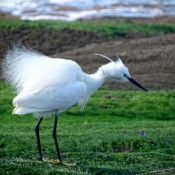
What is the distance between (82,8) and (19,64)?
34.4 m

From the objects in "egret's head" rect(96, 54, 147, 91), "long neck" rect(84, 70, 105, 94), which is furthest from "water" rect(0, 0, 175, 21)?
"egret's head" rect(96, 54, 147, 91)

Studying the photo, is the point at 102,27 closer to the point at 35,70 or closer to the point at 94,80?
the point at 94,80

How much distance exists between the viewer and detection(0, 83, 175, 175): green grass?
31.1 feet

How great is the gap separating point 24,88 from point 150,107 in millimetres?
9506

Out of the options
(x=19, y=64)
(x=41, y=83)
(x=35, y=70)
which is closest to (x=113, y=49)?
(x=19, y=64)

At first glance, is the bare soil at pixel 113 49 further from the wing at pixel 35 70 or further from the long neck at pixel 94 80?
the wing at pixel 35 70

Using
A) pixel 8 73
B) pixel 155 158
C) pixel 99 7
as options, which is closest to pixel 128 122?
pixel 155 158

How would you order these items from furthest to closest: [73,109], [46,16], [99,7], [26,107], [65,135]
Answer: [99,7] < [46,16] < [73,109] < [65,135] < [26,107]

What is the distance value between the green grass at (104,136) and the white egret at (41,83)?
93 centimetres

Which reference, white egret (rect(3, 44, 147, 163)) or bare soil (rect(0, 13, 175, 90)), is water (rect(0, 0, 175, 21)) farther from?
white egret (rect(3, 44, 147, 163))

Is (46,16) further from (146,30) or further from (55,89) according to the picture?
(55,89)

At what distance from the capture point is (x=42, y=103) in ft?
32.5

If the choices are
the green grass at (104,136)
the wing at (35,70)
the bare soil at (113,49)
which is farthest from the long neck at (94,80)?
the bare soil at (113,49)

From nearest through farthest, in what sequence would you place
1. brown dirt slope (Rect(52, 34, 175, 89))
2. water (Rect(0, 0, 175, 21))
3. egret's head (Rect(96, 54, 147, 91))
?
1. egret's head (Rect(96, 54, 147, 91))
2. brown dirt slope (Rect(52, 34, 175, 89))
3. water (Rect(0, 0, 175, 21))
